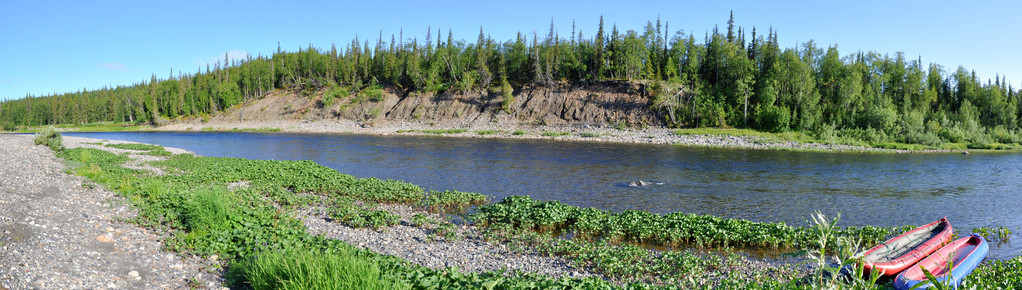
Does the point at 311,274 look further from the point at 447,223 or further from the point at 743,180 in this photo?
the point at 743,180

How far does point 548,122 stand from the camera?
85.4 m

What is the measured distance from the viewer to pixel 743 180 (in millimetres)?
30188

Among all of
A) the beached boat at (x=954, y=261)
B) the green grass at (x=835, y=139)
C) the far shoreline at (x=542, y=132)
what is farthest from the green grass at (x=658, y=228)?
the green grass at (x=835, y=139)

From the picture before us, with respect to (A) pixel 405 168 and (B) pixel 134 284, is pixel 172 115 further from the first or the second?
(B) pixel 134 284

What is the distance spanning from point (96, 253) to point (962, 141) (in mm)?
84665

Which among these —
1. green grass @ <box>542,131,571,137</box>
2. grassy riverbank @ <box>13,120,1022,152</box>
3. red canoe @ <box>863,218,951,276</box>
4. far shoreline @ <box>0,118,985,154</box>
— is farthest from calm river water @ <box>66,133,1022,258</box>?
green grass @ <box>542,131,571,137</box>

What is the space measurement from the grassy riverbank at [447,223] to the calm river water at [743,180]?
4.49 metres

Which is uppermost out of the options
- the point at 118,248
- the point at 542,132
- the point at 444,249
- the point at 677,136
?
the point at 542,132

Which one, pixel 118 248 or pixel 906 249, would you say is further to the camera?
pixel 906 249

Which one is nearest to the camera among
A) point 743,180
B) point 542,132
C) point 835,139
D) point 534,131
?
point 743,180

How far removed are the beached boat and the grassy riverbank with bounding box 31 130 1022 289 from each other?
0.38 metres

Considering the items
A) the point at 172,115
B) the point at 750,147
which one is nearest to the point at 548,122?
the point at 750,147

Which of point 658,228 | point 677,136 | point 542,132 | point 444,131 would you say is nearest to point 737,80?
point 677,136

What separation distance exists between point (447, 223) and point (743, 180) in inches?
841
